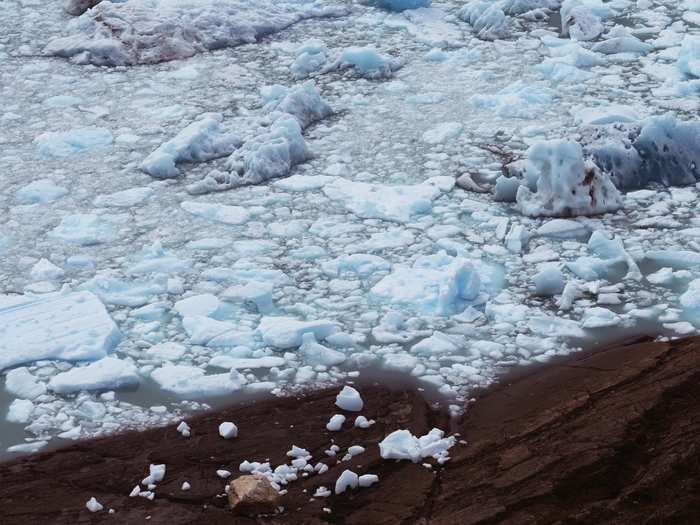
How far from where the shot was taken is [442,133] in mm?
6254

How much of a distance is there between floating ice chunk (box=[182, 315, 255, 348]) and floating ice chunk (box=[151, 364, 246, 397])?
195 millimetres

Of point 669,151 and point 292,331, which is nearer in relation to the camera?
point 292,331

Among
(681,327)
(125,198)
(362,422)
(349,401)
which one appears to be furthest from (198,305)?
(681,327)

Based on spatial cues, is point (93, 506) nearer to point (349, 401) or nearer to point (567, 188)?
point (349, 401)

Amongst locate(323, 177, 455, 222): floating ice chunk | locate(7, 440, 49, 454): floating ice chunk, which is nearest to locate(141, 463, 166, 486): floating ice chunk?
locate(7, 440, 49, 454): floating ice chunk

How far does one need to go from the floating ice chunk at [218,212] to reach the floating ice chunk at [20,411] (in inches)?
64.7

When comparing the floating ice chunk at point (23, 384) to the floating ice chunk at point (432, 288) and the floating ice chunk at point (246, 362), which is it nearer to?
the floating ice chunk at point (246, 362)

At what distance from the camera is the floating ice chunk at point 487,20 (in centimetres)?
778

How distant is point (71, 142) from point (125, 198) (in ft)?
2.90

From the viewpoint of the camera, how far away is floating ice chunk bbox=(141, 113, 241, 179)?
595 cm

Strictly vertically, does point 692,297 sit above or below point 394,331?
above

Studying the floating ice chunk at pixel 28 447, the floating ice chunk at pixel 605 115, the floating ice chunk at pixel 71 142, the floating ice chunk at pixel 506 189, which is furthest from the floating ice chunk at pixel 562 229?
the floating ice chunk at pixel 71 142

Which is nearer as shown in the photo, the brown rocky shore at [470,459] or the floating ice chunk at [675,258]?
the brown rocky shore at [470,459]

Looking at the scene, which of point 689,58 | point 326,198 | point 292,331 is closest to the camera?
point 292,331
